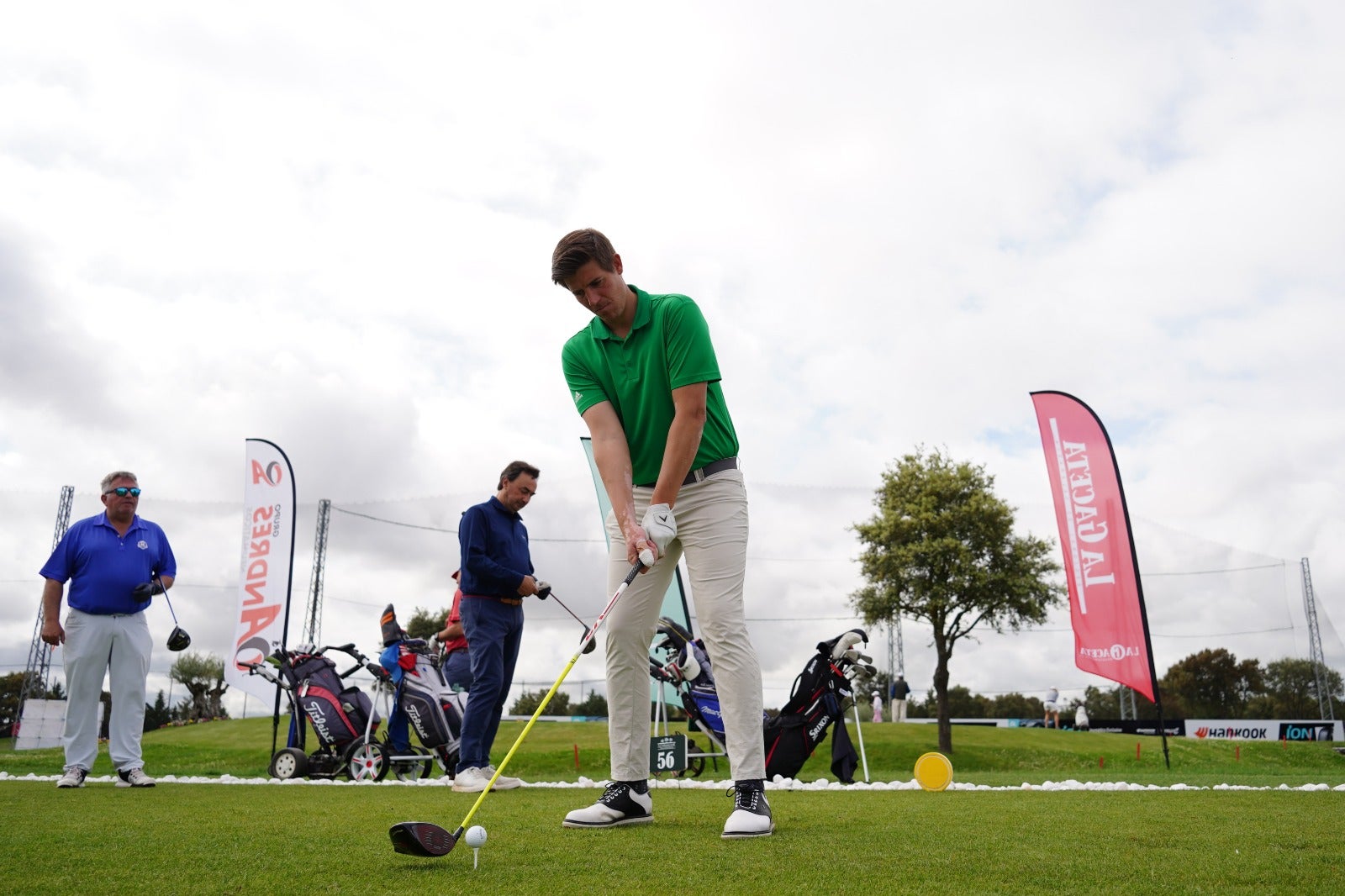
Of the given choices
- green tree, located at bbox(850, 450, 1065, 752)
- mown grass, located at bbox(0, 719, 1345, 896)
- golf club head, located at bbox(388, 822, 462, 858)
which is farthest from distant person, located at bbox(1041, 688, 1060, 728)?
golf club head, located at bbox(388, 822, 462, 858)

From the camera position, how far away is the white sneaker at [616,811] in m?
3.26

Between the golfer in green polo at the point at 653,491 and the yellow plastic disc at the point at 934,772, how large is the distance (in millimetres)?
2909

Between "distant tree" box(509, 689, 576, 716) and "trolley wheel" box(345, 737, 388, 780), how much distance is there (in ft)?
45.9

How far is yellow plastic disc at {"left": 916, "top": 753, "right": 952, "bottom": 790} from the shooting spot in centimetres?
576

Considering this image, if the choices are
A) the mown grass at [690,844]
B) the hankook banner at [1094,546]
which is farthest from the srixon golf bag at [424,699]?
the hankook banner at [1094,546]

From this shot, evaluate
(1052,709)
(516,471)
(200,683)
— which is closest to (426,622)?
(200,683)

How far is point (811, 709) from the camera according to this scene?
7008mm

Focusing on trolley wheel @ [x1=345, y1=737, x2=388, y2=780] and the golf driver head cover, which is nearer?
trolley wheel @ [x1=345, y1=737, x2=388, y2=780]

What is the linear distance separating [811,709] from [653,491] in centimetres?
412

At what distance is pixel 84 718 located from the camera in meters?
5.96

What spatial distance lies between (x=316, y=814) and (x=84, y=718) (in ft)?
10.4

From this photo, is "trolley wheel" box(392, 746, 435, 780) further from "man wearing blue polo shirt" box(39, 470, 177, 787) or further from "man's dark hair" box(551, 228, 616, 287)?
"man's dark hair" box(551, 228, 616, 287)

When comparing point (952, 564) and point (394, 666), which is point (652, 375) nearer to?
point (394, 666)

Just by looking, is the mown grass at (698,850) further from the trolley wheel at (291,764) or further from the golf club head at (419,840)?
the trolley wheel at (291,764)
